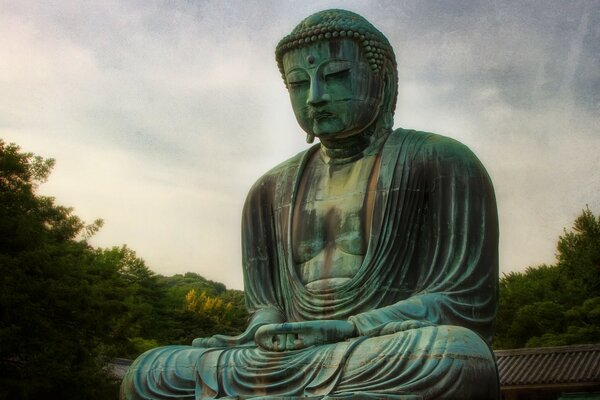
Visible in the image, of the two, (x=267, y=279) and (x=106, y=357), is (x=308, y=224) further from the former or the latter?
(x=106, y=357)

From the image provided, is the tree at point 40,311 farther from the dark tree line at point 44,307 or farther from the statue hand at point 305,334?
the statue hand at point 305,334

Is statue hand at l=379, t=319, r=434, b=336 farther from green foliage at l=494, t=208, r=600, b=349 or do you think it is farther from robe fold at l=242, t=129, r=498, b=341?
green foliage at l=494, t=208, r=600, b=349

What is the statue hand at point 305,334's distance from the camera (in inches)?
240

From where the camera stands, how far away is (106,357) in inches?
777

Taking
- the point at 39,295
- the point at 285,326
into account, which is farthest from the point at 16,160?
the point at 285,326

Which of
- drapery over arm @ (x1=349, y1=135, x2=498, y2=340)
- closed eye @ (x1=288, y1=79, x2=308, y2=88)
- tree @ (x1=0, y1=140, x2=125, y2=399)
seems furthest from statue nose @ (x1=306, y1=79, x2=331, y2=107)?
tree @ (x1=0, y1=140, x2=125, y2=399)

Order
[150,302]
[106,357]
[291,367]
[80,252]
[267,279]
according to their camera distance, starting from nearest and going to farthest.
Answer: [291,367] → [267,279] → [106,357] → [80,252] → [150,302]

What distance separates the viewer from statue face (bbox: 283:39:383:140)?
7207 millimetres

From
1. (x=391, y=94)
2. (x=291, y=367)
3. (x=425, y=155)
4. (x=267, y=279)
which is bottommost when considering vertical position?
(x=291, y=367)

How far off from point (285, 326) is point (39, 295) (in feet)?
36.0

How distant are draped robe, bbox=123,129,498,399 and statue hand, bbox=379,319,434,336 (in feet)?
0.15

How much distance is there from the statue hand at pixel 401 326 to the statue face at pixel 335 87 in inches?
75.8

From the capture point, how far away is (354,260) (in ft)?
22.7

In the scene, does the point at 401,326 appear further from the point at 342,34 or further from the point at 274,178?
the point at 342,34
